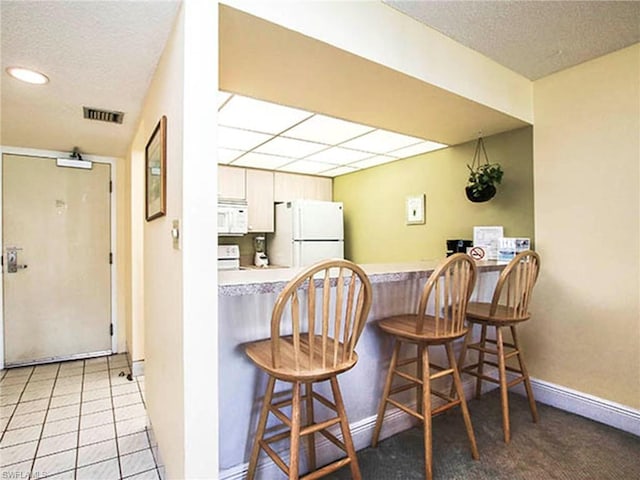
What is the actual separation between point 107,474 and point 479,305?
7.79 feet

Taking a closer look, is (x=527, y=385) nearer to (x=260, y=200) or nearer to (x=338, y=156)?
(x=338, y=156)

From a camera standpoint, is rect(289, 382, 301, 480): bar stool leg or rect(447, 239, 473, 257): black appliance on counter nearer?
rect(289, 382, 301, 480): bar stool leg

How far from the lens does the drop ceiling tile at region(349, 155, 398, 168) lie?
3854 millimetres

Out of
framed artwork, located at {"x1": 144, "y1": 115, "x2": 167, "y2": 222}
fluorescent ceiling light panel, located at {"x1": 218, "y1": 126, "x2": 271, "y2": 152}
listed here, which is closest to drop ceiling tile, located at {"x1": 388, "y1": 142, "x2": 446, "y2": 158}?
fluorescent ceiling light panel, located at {"x1": 218, "y1": 126, "x2": 271, "y2": 152}

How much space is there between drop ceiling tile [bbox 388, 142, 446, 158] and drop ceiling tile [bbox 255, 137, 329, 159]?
79 cm

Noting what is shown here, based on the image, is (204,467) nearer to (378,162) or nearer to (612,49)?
(612,49)

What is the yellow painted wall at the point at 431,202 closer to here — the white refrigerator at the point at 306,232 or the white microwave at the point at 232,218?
the white refrigerator at the point at 306,232

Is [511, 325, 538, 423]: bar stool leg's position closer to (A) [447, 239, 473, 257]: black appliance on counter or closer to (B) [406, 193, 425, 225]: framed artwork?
(A) [447, 239, 473, 257]: black appliance on counter

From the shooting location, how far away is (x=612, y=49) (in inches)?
83.6

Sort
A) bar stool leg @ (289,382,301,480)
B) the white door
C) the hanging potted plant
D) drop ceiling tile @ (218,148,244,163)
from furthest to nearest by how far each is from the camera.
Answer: drop ceiling tile @ (218,148,244,163) → the white door → the hanging potted plant → bar stool leg @ (289,382,301,480)

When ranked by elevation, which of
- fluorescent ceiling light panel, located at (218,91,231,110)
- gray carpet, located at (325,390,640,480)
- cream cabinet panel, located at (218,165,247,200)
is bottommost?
gray carpet, located at (325,390,640,480)

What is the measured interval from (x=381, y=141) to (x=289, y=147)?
891 mm

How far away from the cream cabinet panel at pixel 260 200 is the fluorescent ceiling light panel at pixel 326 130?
4.73 feet

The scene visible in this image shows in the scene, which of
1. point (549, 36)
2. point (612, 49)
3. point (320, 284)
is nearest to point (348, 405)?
point (320, 284)
